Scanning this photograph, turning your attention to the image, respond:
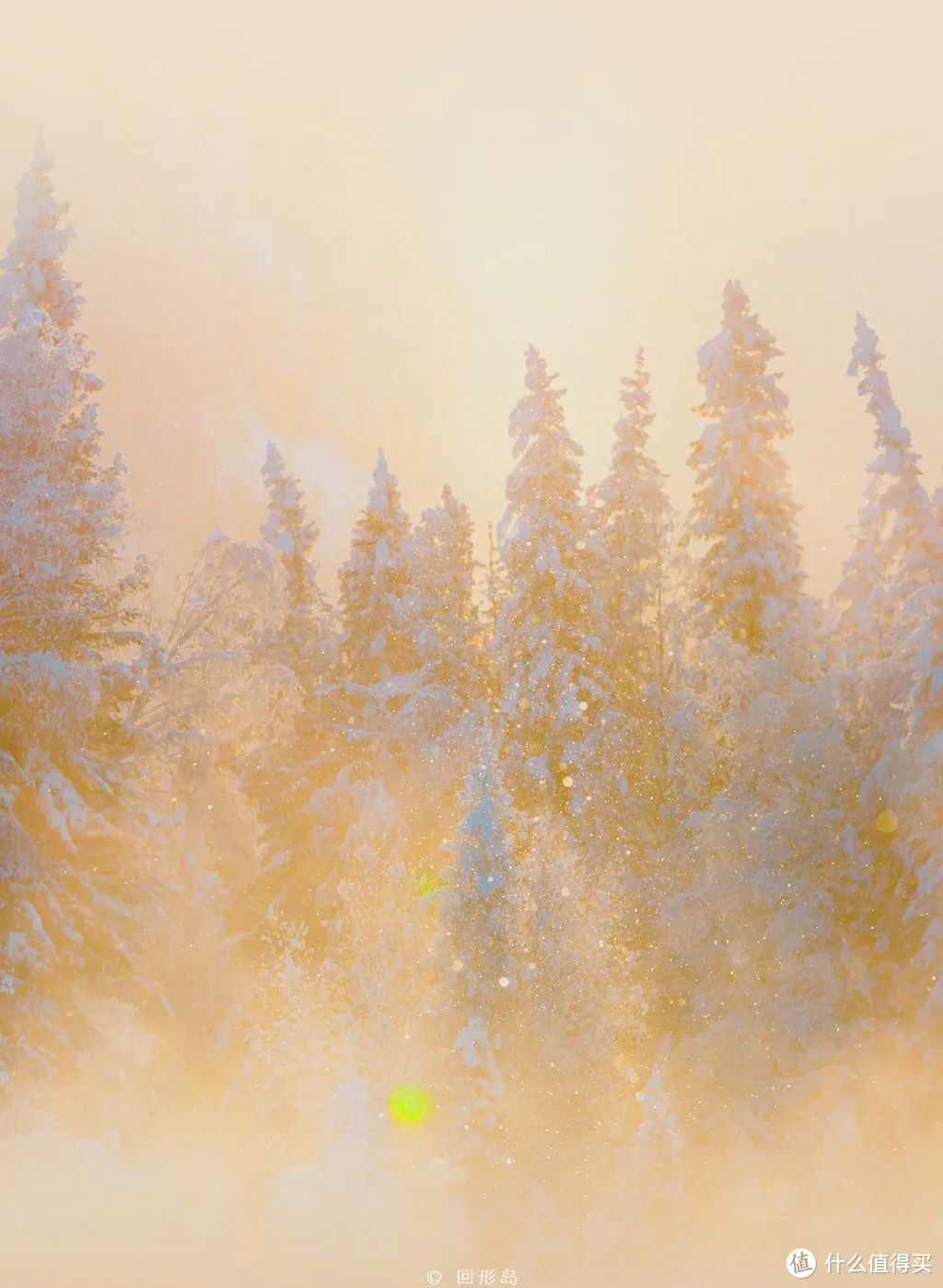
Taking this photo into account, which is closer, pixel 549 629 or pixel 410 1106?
pixel 410 1106

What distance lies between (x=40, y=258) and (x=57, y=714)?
32.2 ft

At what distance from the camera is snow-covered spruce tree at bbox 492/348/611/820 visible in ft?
86.9

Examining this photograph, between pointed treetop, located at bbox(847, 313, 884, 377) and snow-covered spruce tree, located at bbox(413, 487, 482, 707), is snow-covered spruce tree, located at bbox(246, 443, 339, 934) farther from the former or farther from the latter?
pointed treetop, located at bbox(847, 313, 884, 377)

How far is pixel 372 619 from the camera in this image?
31391 mm

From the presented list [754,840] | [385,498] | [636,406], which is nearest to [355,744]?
[385,498]

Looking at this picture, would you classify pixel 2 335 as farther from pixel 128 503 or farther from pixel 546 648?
pixel 546 648

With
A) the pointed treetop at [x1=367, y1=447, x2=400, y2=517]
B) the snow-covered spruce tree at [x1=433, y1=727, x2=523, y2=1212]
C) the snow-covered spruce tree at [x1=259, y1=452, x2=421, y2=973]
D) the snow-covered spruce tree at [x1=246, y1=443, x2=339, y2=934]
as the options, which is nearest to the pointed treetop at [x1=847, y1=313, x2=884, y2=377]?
the snow-covered spruce tree at [x1=433, y1=727, x2=523, y2=1212]

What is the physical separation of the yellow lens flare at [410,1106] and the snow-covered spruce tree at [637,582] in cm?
849

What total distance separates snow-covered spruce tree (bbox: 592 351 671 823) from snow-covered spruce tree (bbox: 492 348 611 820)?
2.97ft

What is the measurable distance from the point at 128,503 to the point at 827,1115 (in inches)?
709

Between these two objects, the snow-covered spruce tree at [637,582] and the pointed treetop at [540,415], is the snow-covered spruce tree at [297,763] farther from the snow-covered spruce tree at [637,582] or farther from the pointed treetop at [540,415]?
the snow-covered spruce tree at [637,582]

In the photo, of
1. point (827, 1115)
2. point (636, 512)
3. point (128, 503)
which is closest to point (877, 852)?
point (827, 1115)

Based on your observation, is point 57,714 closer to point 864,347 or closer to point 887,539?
point 887,539

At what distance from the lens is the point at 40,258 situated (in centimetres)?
2217
